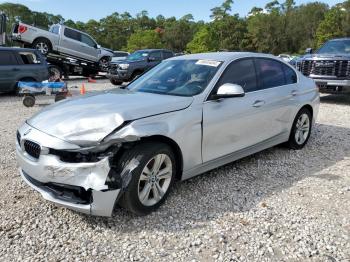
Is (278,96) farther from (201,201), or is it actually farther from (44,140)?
(44,140)

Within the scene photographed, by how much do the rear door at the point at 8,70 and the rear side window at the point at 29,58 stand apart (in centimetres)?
28

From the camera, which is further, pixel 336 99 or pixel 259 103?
pixel 336 99

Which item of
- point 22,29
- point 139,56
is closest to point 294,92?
point 139,56

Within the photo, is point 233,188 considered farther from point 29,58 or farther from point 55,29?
point 55,29

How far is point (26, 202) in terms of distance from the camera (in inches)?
160

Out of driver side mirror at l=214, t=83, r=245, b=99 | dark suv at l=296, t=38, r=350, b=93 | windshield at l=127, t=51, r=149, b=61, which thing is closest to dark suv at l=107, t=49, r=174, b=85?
windshield at l=127, t=51, r=149, b=61

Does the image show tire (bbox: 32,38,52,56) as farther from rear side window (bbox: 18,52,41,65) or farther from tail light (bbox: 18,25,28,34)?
rear side window (bbox: 18,52,41,65)

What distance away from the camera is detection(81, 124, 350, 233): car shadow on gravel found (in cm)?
369

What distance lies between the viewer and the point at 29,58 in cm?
1280

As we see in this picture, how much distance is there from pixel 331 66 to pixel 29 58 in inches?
385

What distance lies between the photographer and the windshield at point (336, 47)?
11.5 meters

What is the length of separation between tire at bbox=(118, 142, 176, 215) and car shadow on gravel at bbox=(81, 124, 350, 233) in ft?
0.46

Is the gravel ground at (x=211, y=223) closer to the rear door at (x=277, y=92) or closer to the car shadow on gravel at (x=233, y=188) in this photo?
the car shadow on gravel at (x=233, y=188)

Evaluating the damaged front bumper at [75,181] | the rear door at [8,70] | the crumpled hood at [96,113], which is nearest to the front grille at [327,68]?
the crumpled hood at [96,113]
